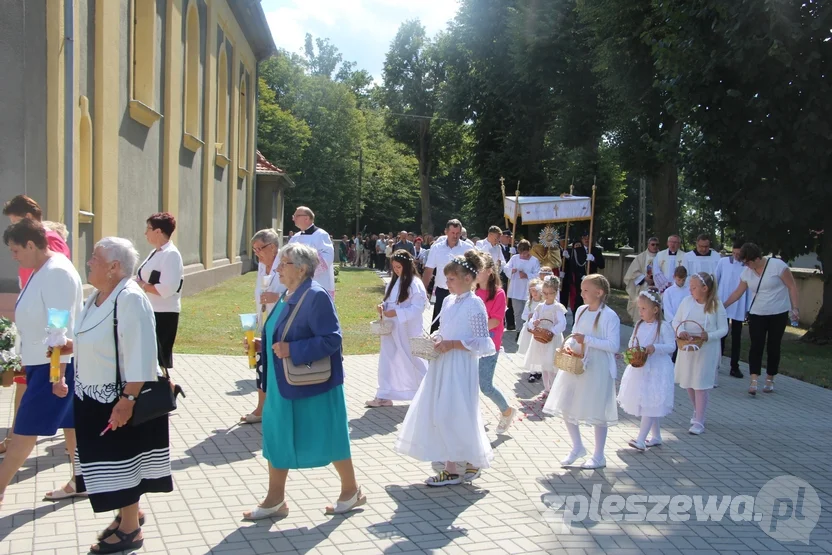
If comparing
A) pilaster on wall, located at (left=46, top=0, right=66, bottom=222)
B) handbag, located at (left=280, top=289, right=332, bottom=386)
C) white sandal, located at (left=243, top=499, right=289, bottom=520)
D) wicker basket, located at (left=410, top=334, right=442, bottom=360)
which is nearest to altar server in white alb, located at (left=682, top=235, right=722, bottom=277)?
wicker basket, located at (left=410, top=334, right=442, bottom=360)

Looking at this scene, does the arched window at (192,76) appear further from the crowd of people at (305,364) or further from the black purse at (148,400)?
the black purse at (148,400)

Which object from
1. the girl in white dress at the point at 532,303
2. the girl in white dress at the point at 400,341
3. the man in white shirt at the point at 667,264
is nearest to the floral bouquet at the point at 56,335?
the girl in white dress at the point at 400,341

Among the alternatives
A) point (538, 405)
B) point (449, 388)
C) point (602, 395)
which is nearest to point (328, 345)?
point (449, 388)

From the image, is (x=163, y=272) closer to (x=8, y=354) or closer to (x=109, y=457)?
(x=8, y=354)

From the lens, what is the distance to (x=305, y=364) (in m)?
4.78

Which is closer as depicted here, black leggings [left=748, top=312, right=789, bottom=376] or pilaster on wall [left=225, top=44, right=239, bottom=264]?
black leggings [left=748, top=312, right=789, bottom=376]

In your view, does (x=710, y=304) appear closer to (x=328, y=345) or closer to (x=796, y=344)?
(x=328, y=345)

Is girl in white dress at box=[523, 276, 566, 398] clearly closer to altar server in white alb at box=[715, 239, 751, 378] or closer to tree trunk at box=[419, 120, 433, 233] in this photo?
altar server in white alb at box=[715, 239, 751, 378]

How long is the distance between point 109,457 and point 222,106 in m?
24.1

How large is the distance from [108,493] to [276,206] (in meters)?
36.9

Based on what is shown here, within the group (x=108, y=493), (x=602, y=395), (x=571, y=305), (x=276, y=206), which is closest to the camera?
(x=108, y=493)

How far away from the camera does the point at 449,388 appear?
19.1 ft

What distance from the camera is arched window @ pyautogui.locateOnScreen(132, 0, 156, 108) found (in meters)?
16.6

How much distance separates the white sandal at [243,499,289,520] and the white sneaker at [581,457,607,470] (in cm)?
263
